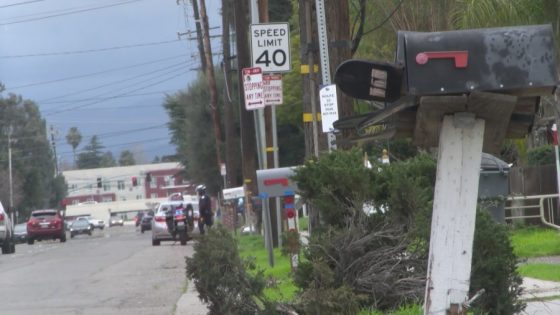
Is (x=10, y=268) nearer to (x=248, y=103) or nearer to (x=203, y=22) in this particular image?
(x=248, y=103)

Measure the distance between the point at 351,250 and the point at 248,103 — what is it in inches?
396

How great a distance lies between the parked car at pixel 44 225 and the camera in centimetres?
5384

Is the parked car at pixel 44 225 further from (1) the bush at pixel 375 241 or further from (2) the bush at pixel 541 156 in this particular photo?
(1) the bush at pixel 375 241

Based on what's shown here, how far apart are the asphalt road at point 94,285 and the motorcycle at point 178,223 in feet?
19.1

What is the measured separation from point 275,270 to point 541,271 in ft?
17.4

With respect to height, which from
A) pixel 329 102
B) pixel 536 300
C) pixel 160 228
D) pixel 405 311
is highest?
pixel 329 102

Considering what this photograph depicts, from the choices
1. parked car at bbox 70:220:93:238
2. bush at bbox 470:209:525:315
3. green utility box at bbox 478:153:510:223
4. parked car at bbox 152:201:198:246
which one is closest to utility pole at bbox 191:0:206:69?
parked car at bbox 152:201:198:246

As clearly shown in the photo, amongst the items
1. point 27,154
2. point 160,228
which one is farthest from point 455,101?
point 27,154

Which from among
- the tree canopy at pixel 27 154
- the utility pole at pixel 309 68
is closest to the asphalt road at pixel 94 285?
the utility pole at pixel 309 68

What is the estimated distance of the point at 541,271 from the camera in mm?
14211

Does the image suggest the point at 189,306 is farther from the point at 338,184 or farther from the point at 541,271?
the point at 338,184

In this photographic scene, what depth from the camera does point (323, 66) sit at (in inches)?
535

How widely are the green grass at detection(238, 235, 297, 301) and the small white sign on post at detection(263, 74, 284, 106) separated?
8.70 ft

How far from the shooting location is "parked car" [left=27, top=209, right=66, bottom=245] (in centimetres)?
5384
